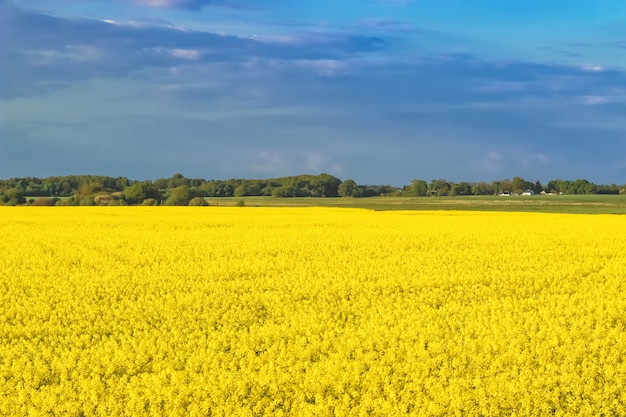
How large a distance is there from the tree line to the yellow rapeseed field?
54.7m

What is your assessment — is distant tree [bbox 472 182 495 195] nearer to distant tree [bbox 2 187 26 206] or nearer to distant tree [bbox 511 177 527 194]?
distant tree [bbox 511 177 527 194]

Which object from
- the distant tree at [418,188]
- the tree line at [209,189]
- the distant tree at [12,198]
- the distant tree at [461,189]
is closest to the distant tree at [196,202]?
the tree line at [209,189]

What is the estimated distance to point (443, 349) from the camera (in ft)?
29.4

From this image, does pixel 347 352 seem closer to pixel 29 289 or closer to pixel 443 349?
pixel 443 349

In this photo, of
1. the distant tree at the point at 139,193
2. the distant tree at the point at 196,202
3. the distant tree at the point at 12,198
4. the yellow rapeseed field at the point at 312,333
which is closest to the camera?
the yellow rapeseed field at the point at 312,333

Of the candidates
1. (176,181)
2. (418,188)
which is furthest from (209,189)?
(418,188)

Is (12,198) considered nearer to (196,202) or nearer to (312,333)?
(196,202)

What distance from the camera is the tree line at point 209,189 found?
73.6m

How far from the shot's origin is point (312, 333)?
9.85m

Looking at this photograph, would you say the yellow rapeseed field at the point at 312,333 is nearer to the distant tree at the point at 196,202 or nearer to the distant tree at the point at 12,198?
the distant tree at the point at 196,202

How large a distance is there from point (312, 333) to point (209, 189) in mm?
96648

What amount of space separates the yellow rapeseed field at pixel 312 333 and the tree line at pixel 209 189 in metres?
54.7

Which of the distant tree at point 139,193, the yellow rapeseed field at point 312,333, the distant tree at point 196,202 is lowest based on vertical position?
the yellow rapeseed field at point 312,333

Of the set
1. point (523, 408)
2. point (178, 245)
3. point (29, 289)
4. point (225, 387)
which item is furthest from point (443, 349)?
point (178, 245)
